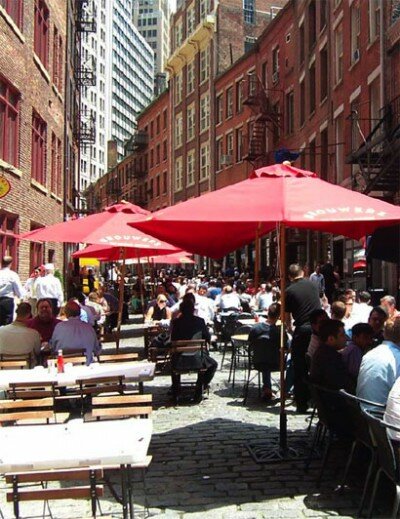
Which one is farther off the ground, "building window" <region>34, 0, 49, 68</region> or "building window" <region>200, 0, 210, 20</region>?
"building window" <region>200, 0, 210, 20</region>

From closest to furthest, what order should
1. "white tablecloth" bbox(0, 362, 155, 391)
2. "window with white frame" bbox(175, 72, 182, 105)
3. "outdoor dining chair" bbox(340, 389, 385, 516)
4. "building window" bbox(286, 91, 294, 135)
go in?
"outdoor dining chair" bbox(340, 389, 385, 516)
"white tablecloth" bbox(0, 362, 155, 391)
"building window" bbox(286, 91, 294, 135)
"window with white frame" bbox(175, 72, 182, 105)

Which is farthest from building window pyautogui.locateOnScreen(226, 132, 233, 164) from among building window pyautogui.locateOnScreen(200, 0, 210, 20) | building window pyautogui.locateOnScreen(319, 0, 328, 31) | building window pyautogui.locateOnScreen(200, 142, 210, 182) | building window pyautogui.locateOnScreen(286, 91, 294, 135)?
building window pyautogui.locateOnScreen(319, 0, 328, 31)

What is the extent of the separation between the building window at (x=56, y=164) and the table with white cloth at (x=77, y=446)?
64.4 feet

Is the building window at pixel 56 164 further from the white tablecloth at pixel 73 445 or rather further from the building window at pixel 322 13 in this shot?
the white tablecloth at pixel 73 445

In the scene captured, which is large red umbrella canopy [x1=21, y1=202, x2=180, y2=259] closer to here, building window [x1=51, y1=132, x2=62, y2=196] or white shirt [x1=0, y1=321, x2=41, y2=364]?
white shirt [x1=0, y1=321, x2=41, y2=364]

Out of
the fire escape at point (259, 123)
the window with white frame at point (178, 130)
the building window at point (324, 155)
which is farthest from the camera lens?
the window with white frame at point (178, 130)

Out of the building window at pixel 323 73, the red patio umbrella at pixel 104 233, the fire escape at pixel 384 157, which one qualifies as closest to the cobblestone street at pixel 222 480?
the red patio umbrella at pixel 104 233

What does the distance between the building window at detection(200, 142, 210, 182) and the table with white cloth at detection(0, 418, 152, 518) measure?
39.6m

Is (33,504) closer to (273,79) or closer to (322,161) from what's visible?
(322,161)

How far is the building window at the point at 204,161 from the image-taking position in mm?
43719

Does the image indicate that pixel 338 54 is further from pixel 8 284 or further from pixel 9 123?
pixel 8 284

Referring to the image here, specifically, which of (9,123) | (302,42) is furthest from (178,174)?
(9,123)

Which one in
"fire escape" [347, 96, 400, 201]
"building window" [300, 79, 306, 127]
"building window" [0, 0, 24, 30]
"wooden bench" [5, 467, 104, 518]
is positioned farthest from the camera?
"building window" [300, 79, 306, 127]

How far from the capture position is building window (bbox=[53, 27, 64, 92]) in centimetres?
2306
